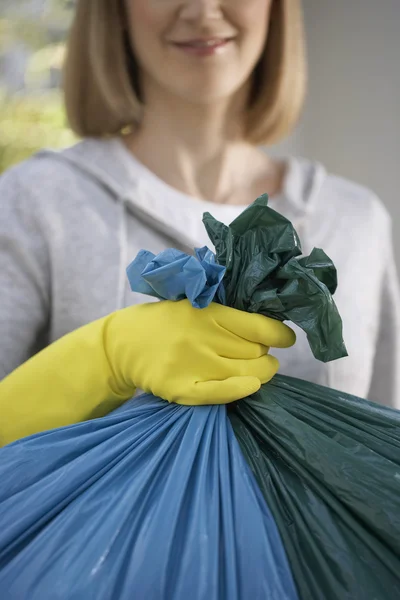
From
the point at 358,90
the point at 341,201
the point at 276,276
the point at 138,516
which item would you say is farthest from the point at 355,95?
the point at 138,516

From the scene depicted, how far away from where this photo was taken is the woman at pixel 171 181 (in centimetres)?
80

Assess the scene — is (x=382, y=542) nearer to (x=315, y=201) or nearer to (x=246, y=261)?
(x=246, y=261)

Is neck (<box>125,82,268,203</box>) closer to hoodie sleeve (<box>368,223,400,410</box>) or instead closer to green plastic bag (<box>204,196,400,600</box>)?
hoodie sleeve (<box>368,223,400,410</box>)

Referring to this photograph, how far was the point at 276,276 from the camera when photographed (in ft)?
1.52

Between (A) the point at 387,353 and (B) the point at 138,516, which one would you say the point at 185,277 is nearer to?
(B) the point at 138,516

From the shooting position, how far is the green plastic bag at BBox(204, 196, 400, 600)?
37cm

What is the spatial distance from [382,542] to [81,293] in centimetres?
51

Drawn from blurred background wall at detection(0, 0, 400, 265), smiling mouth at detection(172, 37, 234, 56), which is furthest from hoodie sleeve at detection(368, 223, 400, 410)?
blurred background wall at detection(0, 0, 400, 265)

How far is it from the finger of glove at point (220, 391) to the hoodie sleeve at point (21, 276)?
39cm

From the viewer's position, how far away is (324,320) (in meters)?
0.45

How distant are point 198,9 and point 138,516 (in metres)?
0.66

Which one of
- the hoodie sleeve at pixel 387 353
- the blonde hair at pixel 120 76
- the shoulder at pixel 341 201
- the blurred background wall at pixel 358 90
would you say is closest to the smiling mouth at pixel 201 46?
the blonde hair at pixel 120 76

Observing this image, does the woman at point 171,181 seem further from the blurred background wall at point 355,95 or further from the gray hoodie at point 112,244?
the blurred background wall at point 355,95

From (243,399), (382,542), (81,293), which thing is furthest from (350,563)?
(81,293)
